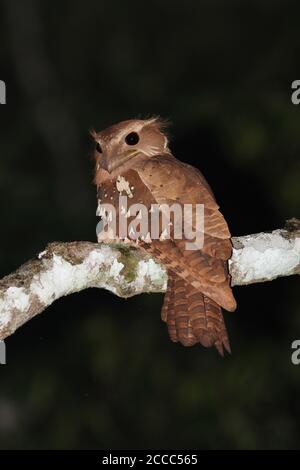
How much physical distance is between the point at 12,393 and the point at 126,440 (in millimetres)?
982

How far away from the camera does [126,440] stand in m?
5.94

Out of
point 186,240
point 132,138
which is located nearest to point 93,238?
point 132,138

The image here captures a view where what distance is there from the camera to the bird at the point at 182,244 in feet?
9.52

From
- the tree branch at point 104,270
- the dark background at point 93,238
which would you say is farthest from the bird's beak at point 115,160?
the dark background at point 93,238

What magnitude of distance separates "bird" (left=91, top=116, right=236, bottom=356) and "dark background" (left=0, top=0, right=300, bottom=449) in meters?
2.64

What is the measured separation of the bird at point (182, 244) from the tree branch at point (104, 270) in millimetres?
107

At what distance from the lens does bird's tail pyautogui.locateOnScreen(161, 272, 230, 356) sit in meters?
2.98

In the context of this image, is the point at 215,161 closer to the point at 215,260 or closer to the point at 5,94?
the point at 5,94

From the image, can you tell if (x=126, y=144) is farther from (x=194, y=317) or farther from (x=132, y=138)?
(x=194, y=317)

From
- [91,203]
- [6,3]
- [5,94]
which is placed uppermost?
[6,3]

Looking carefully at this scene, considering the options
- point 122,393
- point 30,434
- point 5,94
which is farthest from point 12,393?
point 5,94

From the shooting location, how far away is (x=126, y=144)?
343 cm

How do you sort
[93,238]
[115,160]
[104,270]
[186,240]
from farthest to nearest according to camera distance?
[93,238], [115,160], [186,240], [104,270]

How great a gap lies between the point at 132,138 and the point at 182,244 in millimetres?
732
